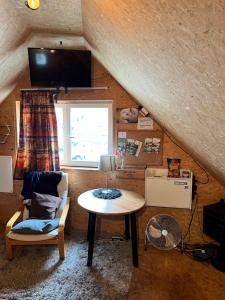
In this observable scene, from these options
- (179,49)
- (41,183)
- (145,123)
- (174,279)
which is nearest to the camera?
(179,49)

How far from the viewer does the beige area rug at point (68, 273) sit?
2.39 meters

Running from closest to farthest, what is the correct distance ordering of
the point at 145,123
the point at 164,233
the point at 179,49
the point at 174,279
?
the point at 179,49 → the point at 174,279 → the point at 164,233 → the point at 145,123

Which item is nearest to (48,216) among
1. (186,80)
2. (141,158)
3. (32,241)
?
(32,241)

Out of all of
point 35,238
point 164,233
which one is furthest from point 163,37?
point 35,238

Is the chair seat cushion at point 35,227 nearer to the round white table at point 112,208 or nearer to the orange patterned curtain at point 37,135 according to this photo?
the round white table at point 112,208

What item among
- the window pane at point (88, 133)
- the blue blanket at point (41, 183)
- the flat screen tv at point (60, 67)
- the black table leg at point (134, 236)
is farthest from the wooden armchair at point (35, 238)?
the flat screen tv at point (60, 67)

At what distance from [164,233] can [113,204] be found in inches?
26.4

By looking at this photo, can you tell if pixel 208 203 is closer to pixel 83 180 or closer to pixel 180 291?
pixel 180 291

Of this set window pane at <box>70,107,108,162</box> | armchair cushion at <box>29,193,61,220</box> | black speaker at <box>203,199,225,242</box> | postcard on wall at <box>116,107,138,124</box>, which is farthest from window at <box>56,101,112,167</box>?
black speaker at <box>203,199,225,242</box>

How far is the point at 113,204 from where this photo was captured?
2.78 metres

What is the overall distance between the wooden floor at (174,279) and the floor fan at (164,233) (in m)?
0.17

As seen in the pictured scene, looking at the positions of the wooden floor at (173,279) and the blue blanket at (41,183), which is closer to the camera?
the wooden floor at (173,279)

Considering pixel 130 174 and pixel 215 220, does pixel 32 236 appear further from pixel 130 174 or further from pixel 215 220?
pixel 215 220

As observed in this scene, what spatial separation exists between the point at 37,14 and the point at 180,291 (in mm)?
2782
